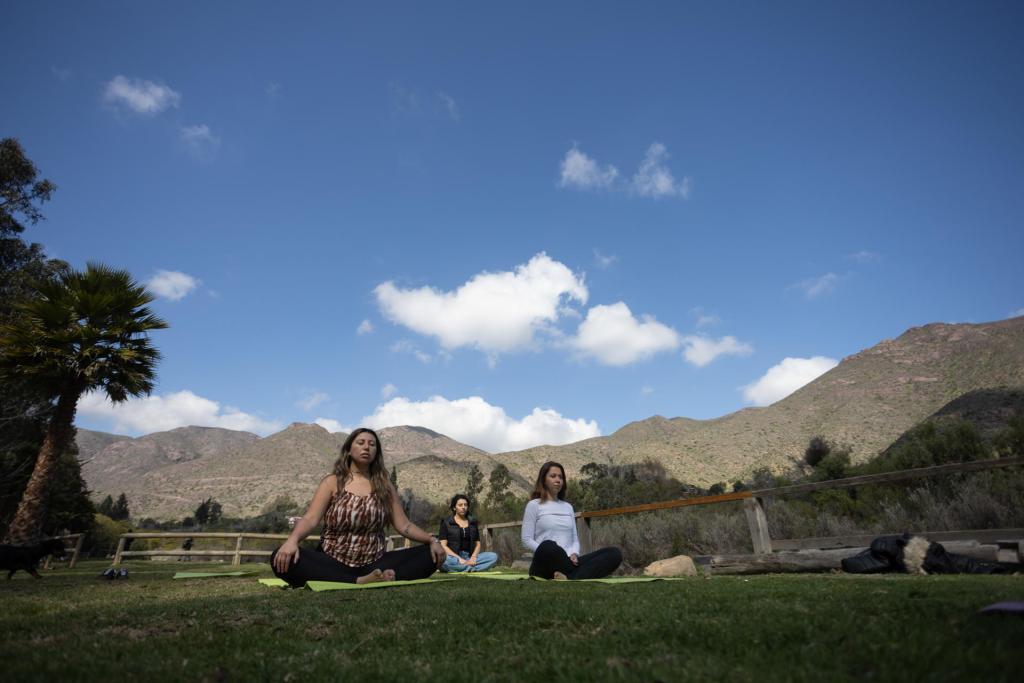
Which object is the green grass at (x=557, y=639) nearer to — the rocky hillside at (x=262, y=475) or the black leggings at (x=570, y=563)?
the black leggings at (x=570, y=563)

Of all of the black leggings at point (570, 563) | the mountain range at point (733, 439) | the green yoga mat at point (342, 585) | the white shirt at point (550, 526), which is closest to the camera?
the green yoga mat at point (342, 585)

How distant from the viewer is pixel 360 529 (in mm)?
5934


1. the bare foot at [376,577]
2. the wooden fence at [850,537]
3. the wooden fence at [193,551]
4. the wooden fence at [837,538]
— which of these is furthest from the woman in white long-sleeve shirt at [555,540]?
the wooden fence at [193,551]

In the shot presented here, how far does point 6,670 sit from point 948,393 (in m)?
68.9

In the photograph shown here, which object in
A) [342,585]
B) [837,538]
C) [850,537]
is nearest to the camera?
[342,585]

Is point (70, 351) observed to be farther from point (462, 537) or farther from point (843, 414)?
point (843, 414)

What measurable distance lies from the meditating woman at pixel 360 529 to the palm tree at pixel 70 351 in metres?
10.3

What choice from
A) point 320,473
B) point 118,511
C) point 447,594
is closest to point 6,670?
point 447,594

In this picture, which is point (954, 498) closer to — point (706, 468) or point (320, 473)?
point (706, 468)

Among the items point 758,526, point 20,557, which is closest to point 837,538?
point 758,526

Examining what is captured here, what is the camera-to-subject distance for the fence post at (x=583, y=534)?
10742 millimetres

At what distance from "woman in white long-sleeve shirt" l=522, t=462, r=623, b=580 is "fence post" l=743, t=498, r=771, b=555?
2860 millimetres

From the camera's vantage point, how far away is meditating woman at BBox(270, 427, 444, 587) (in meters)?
5.63

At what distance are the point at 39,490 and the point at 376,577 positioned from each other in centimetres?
1105
